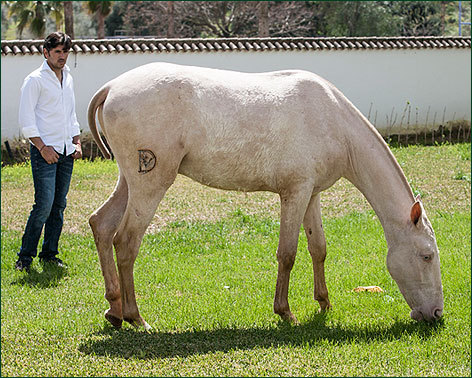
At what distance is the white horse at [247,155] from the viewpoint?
4.94 meters

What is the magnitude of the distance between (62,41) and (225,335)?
10.3 ft

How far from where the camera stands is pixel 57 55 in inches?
255

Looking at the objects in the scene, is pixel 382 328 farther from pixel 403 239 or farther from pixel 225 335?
pixel 225 335

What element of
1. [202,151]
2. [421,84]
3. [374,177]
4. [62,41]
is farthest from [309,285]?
[421,84]

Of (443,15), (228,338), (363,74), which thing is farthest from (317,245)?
(443,15)

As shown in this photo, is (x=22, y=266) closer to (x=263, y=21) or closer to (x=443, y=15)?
(x=263, y=21)

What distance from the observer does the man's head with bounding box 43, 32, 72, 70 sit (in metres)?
6.35

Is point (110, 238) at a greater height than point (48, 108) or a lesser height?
lesser

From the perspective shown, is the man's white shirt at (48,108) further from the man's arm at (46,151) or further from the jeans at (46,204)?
the jeans at (46,204)

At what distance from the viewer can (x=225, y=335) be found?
4949mm

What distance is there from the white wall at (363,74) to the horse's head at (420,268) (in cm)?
1059

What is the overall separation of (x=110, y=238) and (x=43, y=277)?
175 cm

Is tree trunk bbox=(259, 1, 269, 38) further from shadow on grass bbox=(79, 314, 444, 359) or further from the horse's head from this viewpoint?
shadow on grass bbox=(79, 314, 444, 359)

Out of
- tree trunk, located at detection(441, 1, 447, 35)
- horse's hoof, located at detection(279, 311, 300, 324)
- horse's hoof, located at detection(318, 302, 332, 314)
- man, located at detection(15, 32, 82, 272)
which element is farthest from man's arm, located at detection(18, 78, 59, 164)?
tree trunk, located at detection(441, 1, 447, 35)
